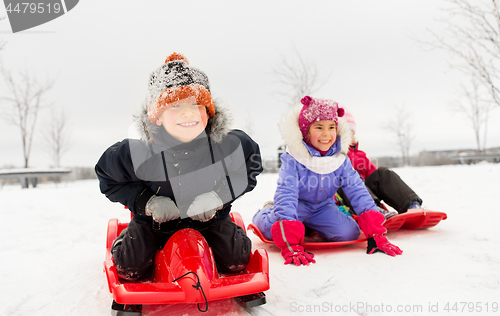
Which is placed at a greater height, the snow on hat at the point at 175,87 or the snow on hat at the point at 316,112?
the snow on hat at the point at 175,87

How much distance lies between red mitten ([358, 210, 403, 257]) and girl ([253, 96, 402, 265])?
0.01m

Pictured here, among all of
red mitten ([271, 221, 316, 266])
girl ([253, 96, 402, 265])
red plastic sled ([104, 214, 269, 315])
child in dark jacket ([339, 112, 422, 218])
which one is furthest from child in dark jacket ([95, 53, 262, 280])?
child in dark jacket ([339, 112, 422, 218])

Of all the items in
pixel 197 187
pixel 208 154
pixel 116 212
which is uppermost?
pixel 208 154

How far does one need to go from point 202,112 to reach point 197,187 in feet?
1.36

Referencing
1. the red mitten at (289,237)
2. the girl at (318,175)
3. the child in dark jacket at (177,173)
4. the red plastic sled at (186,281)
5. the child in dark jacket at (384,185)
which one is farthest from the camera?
the child in dark jacket at (384,185)

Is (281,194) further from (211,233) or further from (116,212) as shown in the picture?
(116,212)

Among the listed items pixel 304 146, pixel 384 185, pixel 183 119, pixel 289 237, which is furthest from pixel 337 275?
pixel 384 185

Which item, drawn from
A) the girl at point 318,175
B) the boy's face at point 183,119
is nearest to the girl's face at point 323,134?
the girl at point 318,175

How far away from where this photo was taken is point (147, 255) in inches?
64.0

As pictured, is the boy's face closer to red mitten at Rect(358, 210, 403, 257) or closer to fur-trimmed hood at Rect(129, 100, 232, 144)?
fur-trimmed hood at Rect(129, 100, 232, 144)

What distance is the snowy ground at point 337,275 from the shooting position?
4.65 feet

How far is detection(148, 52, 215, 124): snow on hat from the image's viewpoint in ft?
5.46

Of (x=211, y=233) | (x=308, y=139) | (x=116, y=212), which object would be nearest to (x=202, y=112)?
(x=211, y=233)

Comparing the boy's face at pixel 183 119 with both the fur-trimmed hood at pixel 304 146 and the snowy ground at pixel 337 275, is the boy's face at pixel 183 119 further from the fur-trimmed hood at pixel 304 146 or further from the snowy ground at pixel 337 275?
the fur-trimmed hood at pixel 304 146
